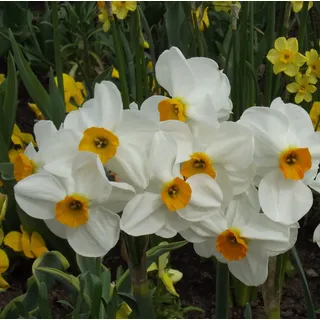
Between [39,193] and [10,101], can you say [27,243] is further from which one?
[39,193]

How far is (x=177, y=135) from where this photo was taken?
0.75m

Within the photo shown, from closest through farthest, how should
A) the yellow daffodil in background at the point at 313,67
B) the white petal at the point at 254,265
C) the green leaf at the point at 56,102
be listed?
the white petal at the point at 254,265 < the green leaf at the point at 56,102 < the yellow daffodil in background at the point at 313,67

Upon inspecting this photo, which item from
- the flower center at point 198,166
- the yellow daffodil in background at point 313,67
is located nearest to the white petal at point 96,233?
the flower center at point 198,166

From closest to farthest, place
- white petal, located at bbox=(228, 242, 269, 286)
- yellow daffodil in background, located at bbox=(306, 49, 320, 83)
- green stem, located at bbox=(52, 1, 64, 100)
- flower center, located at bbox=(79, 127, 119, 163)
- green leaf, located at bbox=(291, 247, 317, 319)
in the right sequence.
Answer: flower center, located at bbox=(79, 127, 119, 163) < white petal, located at bbox=(228, 242, 269, 286) < green leaf, located at bbox=(291, 247, 317, 319) < green stem, located at bbox=(52, 1, 64, 100) < yellow daffodil in background, located at bbox=(306, 49, 320, 83)

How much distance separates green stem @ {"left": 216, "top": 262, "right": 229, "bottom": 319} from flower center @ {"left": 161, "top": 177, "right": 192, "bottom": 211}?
0.94 ft

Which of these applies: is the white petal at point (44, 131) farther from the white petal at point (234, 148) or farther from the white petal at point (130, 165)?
the white petal at point (234, 148)

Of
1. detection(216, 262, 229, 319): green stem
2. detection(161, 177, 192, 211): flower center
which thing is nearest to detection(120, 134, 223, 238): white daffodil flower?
detection(161, 177, 192, 211): flower center

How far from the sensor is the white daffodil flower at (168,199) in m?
0.74

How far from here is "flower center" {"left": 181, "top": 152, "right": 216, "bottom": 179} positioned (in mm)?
747

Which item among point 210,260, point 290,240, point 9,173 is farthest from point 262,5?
point 290,240

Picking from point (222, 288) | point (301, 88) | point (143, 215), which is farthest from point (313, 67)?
point (143, 215)

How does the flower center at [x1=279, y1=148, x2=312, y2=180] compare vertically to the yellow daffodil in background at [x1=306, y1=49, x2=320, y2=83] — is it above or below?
above

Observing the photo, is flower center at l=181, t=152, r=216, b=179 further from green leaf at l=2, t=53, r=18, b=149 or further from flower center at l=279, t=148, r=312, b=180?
green leaf at l=2, t=53, r=18, b=149

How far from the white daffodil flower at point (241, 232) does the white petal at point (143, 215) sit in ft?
0.15
